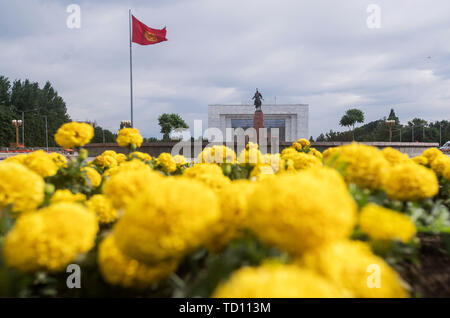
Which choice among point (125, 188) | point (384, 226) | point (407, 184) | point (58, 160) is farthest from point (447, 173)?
point (58, 160)

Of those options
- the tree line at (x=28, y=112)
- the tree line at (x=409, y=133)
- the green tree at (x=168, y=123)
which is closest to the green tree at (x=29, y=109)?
the tree line at (x=28, y=112)

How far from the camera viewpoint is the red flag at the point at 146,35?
16.2m

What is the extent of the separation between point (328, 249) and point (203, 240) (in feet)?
0.89

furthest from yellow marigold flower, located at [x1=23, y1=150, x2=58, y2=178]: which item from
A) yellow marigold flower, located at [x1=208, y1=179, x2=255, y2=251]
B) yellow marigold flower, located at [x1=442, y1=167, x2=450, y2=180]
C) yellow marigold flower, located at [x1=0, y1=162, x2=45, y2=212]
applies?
yellow marigold flower, located at [x1=442, y1=167, x2=450, y2=180]

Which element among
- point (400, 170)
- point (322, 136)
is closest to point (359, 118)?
point (322, 136)

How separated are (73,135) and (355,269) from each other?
62.5 inches

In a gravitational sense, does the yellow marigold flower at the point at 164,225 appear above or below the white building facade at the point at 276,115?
below

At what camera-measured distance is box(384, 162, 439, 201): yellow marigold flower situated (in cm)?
96

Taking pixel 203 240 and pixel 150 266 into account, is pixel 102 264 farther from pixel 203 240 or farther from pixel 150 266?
pixel 203 240

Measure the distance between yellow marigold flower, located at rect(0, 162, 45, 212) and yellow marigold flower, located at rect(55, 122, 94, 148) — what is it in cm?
70

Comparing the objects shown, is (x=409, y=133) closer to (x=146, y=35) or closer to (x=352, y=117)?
(x=352, y=117)

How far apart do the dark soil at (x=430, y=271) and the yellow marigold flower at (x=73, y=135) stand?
5.48ft

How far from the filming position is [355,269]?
627 mm

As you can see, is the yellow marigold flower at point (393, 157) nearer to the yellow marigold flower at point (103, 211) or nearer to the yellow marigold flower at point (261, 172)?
the yellow marigold flower at point (261, 172)
